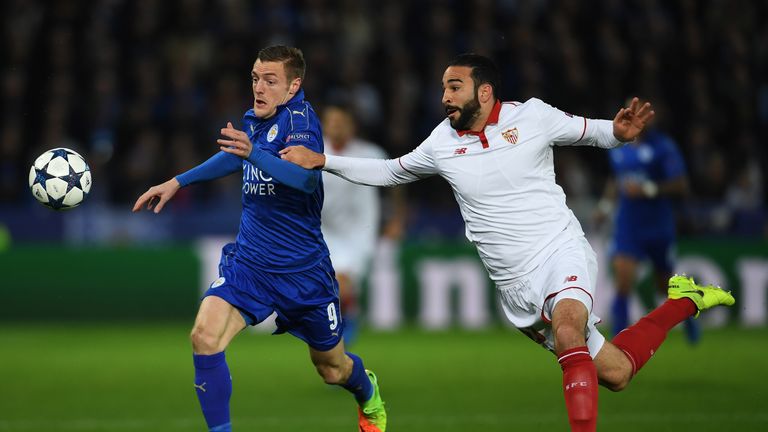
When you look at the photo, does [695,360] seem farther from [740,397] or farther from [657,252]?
[740,397]

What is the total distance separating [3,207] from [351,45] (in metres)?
5.37

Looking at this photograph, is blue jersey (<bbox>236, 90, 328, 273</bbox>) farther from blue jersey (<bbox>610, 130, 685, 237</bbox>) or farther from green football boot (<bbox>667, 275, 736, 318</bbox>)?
blue jersey (<bbox>610, 130, 685, 237</bbox>)

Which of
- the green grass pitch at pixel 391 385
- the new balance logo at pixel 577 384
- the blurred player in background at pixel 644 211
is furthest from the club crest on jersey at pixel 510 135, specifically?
the blurred player in background at pixel 644 211

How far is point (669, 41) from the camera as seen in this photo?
16.8 m

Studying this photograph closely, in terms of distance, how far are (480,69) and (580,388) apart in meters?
1.83

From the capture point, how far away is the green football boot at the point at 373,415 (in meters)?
6.74

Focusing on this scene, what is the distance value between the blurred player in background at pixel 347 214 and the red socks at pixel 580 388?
14.3ft

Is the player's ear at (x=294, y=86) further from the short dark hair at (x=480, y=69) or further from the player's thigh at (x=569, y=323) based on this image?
the player's thigh at (x=569, y=323)

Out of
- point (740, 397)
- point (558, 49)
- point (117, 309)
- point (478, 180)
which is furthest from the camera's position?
point (558, 49)

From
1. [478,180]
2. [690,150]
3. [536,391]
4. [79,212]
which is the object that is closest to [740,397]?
[536,391]

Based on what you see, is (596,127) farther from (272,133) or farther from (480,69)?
(272,133)

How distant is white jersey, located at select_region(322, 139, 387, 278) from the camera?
10055 millimetres

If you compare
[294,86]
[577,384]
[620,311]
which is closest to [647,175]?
[620,311]

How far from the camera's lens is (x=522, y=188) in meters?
6.07
